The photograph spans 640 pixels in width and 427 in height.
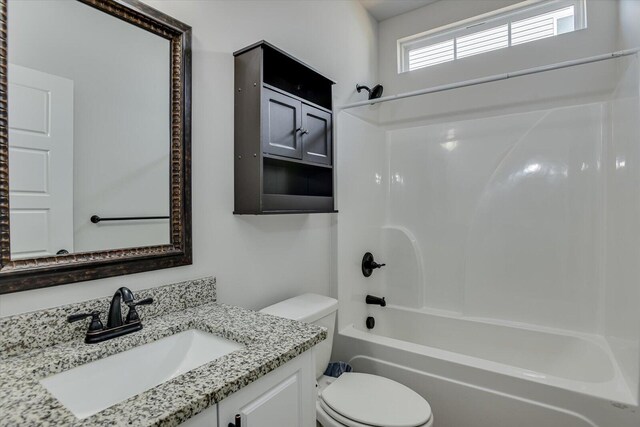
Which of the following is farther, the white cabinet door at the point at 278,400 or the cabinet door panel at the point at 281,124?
the cabinet door panel at the point at 281,124

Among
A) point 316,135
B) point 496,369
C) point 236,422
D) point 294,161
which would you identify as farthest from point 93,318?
point 496,369

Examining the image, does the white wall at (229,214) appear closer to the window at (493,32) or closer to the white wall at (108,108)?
the white wall at (108,108)

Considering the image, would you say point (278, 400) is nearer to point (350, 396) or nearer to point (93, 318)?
point (93, 318)

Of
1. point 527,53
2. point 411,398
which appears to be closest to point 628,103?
point 527,53

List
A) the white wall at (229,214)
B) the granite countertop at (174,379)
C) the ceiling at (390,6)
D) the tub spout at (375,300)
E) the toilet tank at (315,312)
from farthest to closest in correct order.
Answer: the ceiling at (390,6)
the tub spout at (375,300)
the toilet tank at (315,312)
the white wall at (229,214)
the granite countertop at (174,379)

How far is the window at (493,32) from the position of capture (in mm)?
2251

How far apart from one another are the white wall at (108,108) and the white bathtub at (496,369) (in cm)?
138

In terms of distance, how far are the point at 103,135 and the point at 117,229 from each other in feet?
1.02

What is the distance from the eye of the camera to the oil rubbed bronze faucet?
0.96 meters

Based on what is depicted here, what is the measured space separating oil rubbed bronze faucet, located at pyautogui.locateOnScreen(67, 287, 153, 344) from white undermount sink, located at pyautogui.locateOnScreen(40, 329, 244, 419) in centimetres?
7

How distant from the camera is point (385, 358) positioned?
1869mm

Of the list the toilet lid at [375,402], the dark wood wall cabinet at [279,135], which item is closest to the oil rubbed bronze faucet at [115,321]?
the dark wood wall cabinet at [279,135]

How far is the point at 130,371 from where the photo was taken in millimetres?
964

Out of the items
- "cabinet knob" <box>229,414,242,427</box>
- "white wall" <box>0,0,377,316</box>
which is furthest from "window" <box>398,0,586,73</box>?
"cabinet knob" <box>229,414,242,427</box>
